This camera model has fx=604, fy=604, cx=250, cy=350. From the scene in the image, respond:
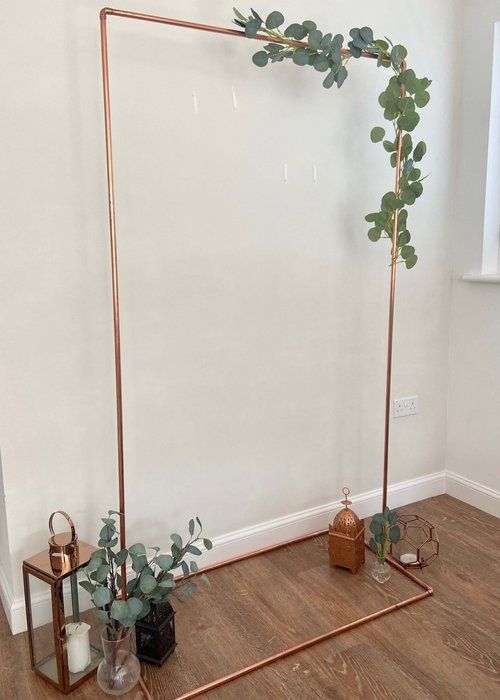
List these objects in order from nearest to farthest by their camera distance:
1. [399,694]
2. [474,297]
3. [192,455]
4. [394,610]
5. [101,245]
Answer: [399,694]
[101,245]
[394,610]
[192,455]
[474,297]

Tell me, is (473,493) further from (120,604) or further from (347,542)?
(120,604)

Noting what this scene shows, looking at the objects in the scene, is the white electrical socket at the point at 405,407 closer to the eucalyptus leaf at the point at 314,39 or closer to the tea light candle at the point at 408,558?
the tea light candle at the point at 408,558

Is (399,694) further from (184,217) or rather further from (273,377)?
(184,217)

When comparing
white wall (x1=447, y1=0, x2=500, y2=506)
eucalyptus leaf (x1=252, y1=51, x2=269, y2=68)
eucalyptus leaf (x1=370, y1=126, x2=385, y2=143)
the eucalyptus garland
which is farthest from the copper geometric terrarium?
eucalyptus leaf (x1=252, y1=51, x2=269, y2=68)

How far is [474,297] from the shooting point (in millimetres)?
2564

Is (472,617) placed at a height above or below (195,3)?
below

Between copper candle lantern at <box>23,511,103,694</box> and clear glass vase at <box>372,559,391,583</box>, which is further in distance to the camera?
clear glass vase at <box>372,559,391,583</box>

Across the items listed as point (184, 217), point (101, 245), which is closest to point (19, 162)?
point (101, 245)

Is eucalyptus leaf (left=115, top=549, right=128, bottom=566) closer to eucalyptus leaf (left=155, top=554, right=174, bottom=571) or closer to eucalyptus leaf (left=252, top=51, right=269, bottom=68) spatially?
eucalyptus leaf (left=155, top=554, right=174, bottom=571)

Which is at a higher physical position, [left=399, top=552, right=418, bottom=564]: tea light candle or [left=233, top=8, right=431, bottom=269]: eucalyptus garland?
[left=233, top=8, right=431, bottom=269]: eucalyptus garland

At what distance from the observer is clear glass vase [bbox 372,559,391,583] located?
2092mm

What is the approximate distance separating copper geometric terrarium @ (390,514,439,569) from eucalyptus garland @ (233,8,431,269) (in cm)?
108

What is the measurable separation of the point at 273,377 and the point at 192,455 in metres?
0.41

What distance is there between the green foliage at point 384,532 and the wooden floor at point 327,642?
109mm
